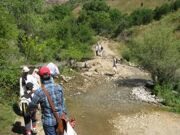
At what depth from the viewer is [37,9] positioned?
4212 cm

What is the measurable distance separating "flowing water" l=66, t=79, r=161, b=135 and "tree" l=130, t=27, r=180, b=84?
7.08 ft

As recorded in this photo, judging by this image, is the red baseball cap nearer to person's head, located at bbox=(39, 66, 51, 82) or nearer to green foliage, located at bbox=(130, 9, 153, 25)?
person's head, located at bbox=(39, 66, 51, 82)

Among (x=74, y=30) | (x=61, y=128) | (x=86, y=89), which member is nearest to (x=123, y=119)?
(x=86, y=89)

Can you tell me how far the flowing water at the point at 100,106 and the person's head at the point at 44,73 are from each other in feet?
30.0

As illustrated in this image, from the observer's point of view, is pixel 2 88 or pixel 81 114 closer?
pixel 2 88

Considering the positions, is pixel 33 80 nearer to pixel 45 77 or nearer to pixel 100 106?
pixel 45 77

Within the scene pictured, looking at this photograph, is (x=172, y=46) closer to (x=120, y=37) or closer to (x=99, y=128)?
(x=99, y=128)

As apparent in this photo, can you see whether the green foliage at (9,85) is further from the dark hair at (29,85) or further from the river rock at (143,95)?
the river rock at (143,95)

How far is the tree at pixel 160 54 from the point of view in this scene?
1080 inches

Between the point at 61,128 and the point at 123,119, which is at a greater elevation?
the point at 61,128

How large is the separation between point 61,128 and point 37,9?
35.0 metres

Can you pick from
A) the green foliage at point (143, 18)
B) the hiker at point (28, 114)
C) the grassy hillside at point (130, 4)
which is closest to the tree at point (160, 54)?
the hiker at point (28, 114)

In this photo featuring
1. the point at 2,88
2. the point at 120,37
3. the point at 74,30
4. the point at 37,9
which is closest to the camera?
the point at 2,88

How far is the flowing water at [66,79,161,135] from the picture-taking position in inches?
726
